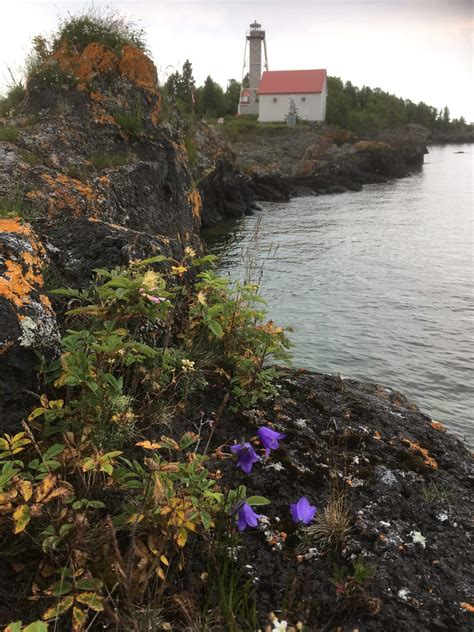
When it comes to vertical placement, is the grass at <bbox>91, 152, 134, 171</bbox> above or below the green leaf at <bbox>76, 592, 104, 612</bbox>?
above

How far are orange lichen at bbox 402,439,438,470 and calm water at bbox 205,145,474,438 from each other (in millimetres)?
2284

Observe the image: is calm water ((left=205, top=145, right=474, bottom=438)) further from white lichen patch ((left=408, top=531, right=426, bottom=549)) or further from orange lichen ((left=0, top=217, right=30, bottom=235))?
white lichen patch ((left=408, top=531, right=426, bottom=549))

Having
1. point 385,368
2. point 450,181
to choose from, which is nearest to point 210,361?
point 385,368

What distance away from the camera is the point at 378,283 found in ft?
42.8

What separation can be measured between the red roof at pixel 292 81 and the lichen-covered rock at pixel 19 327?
8416 cm

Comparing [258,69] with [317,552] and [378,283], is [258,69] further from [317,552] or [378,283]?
[317,552]

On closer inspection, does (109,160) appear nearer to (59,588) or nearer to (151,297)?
(151,297)

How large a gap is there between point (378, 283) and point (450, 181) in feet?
124

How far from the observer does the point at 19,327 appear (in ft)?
9.25

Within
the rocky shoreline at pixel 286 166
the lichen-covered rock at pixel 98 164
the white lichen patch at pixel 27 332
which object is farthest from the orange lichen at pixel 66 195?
the rocky shoreline at pixel 286 166

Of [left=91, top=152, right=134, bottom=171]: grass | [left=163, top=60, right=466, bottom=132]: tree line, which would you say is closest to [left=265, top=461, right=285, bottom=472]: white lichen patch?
[left=91, top=152, right=134, bottom=171]: grass

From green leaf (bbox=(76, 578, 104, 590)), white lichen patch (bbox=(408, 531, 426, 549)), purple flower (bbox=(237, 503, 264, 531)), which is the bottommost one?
white lichen patch (bbox=(408, 531, 426, 549))

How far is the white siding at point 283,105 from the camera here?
7925 cm

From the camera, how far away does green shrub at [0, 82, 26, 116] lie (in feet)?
27.9
